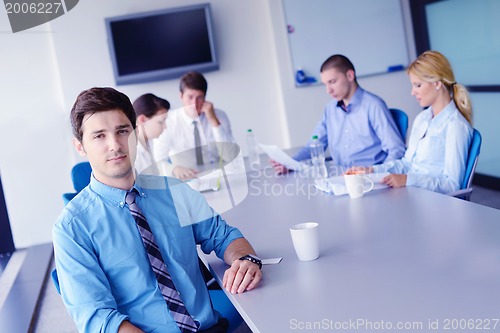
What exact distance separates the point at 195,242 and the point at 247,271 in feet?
1.10

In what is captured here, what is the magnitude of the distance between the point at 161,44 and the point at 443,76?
3437mm

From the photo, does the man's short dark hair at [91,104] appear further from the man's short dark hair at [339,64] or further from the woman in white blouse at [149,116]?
the man's short dark hair at [339,64]

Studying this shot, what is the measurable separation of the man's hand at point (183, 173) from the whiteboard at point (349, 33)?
8.89 feet

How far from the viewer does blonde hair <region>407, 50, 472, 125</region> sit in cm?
302

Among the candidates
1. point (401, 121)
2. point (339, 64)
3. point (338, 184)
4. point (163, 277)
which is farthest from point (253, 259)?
point (339, 64)

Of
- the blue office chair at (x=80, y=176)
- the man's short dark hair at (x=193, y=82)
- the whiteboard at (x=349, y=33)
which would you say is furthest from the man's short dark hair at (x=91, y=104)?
the whiteboard at (x=349, y=33)

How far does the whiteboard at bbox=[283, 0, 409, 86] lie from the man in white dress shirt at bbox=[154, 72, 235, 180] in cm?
172

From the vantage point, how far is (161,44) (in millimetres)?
5922

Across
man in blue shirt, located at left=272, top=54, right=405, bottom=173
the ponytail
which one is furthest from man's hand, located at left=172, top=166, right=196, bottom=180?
the ponytail

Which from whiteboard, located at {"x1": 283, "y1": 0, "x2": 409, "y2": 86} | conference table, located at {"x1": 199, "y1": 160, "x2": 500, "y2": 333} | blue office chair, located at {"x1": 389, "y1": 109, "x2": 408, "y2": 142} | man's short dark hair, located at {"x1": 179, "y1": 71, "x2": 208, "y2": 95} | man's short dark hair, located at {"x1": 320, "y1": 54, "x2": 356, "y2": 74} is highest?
whiteboard, located at {"x1": 283, "y1": 0, "x2": 409, "y2": 86}

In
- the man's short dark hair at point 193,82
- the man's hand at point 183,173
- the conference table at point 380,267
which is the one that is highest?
the man's short dark hair at point 193,82

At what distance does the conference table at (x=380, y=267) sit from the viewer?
1431 mm

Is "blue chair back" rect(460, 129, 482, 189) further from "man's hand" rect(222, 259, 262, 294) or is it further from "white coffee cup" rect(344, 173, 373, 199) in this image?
"man's hand" rect(222, 259, 262, 294)

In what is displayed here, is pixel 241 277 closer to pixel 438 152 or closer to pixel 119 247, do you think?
pixel 119 247
